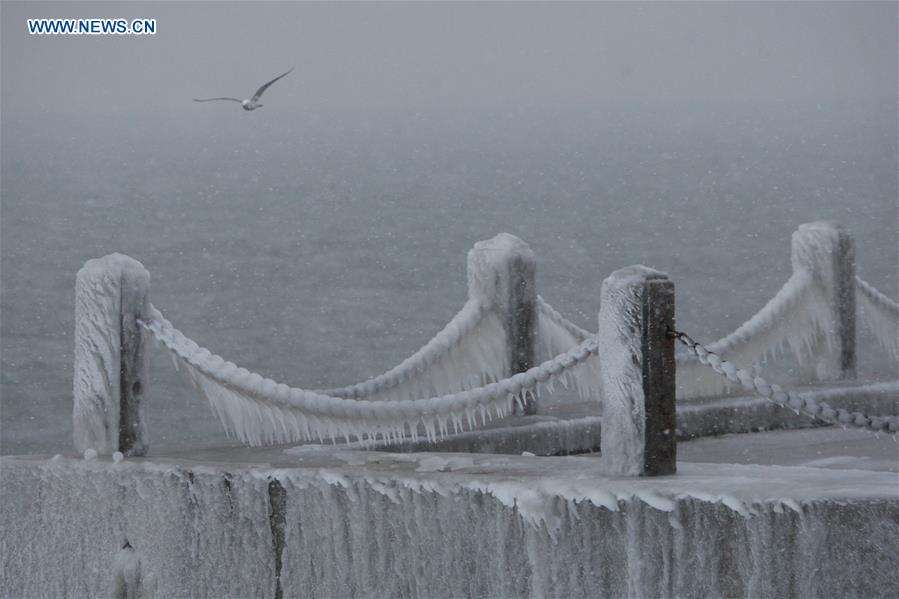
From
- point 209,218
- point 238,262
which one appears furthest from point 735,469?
point 209,218

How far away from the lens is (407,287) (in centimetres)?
5112

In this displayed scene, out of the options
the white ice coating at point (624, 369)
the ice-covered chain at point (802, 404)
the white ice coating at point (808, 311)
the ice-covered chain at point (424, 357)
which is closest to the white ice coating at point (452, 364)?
the ice-covered chain at point (424, 357)

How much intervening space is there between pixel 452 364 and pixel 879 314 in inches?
135

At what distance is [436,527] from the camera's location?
23.8ft

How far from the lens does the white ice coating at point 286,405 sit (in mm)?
8508

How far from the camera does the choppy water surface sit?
36375mm

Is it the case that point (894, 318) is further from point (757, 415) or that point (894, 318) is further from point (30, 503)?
point (30, 503)

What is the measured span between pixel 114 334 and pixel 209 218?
63.9m

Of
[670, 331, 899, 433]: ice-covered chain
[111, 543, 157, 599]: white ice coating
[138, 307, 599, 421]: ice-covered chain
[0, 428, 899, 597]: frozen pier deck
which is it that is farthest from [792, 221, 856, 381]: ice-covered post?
[111, 543, 157, 599]: white ice coating

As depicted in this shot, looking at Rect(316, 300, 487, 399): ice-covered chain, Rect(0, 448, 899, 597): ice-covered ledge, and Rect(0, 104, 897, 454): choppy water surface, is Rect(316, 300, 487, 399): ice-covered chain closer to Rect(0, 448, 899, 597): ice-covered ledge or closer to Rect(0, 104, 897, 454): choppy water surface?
Rect(0, 448, 899, 597): ice-covered ledge

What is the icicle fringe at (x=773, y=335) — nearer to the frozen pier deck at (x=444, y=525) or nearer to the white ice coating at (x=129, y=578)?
the frozen pier deck at (x=444, y=525)

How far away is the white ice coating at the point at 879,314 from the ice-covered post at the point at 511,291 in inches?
107

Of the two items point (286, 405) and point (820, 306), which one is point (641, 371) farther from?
point (820, 306)

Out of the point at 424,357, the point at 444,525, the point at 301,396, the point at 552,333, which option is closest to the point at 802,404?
the point at 444,525
